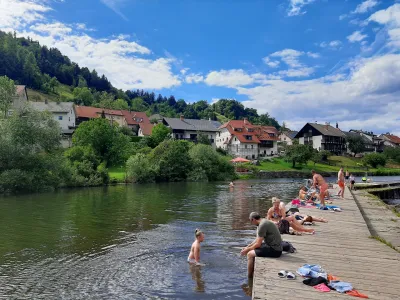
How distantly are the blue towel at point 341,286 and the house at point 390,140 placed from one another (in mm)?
177444

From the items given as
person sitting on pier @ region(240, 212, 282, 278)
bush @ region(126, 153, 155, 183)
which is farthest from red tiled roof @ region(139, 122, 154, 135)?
person sitting on pier @ region(240, 212, 282, 278)

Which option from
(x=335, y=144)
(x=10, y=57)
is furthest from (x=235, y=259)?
(x=10, y=57)

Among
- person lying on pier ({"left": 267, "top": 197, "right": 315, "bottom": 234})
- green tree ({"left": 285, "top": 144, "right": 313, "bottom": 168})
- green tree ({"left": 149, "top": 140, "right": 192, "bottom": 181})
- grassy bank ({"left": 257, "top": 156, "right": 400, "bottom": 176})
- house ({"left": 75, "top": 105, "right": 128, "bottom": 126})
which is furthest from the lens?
house ({"left": 75, "top": 105, "right": 128, "bottom": 126})

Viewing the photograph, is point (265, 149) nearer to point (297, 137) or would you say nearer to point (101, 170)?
point (297, 137)

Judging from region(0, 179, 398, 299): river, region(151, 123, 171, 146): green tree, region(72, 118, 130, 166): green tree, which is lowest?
region(0, 179, 398, 299): river

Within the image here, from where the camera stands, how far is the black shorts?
11.4 meters

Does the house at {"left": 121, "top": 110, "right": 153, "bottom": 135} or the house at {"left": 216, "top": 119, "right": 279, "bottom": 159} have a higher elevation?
the house at {"left": 121, "top": 110, "right": 153, "bottom": 135}

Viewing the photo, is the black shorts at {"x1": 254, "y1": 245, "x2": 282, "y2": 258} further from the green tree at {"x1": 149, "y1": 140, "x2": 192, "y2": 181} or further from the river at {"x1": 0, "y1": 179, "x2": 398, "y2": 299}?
the green tree at {"x1": 149, "y1": 140, "x2": 192, "y2": 181}

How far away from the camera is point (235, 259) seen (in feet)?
51.1

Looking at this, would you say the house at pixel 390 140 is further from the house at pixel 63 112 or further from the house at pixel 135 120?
the house at pixel 63 112

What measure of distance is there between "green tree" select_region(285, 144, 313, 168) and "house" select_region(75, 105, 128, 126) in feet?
178

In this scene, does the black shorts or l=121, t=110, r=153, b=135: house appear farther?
l=121, t=110, r=153, b=135: house

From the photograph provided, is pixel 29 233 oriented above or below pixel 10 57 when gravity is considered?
below

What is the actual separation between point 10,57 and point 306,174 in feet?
462
